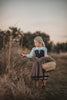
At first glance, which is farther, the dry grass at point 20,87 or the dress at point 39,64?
the dress at point 39,64

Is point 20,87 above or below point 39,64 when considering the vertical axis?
below

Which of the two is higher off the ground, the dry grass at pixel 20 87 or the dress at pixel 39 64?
the dress at pixel 39 64

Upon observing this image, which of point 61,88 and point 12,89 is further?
point 61,88

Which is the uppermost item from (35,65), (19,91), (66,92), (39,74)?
(35,65)

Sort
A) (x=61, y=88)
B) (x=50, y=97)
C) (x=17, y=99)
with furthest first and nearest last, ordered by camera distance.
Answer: (x=61, y=88) → (x=50, y=97) → (x=17, y=99)

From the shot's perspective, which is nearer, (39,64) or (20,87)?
(20,87)

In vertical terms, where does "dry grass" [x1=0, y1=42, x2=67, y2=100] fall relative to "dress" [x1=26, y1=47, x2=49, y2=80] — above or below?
below

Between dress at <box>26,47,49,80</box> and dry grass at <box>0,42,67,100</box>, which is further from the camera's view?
dress at <box>26,47,49,80</box>

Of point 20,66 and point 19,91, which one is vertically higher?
point 20,66

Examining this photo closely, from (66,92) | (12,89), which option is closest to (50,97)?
(66,92)

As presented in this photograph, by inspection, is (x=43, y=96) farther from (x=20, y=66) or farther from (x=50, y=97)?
(x=20, y=66)

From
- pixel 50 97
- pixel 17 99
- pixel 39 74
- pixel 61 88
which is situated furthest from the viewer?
pixel 61 88

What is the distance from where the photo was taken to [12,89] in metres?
2.60

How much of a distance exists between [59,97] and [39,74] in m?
0.61
